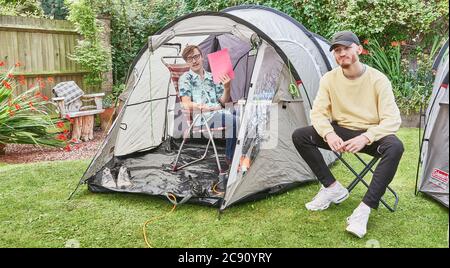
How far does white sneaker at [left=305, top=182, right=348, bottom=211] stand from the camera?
2793mm

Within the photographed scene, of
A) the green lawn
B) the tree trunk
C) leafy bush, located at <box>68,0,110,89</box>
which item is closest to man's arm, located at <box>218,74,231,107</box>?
A: the green lawn

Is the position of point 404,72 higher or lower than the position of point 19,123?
higher

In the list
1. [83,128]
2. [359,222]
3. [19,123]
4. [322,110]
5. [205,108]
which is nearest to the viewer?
[359,222]

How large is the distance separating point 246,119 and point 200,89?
922mm

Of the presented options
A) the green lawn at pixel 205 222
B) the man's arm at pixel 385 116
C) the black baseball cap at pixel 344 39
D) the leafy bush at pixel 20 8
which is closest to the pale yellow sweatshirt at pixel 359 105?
the man's arm at pixel 385 116

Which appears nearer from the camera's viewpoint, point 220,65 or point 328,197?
point 328,197

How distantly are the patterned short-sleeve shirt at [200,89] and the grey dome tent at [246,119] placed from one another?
371mm

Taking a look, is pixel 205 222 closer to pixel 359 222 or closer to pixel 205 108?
pixel 359 222

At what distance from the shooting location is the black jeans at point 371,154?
2443 mm

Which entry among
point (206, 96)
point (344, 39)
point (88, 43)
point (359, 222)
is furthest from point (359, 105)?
point (88, 43)

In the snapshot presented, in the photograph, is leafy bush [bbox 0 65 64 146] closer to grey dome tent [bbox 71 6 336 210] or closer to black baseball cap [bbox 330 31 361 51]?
grey dome tent [bbox 71 6 336 210]

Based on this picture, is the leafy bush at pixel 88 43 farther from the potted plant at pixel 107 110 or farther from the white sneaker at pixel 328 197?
the white sneaker at pixel 328 197

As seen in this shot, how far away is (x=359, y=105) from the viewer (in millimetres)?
2697

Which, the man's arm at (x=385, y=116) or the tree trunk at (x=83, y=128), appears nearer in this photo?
the man's arm at (x=385, y=116)
